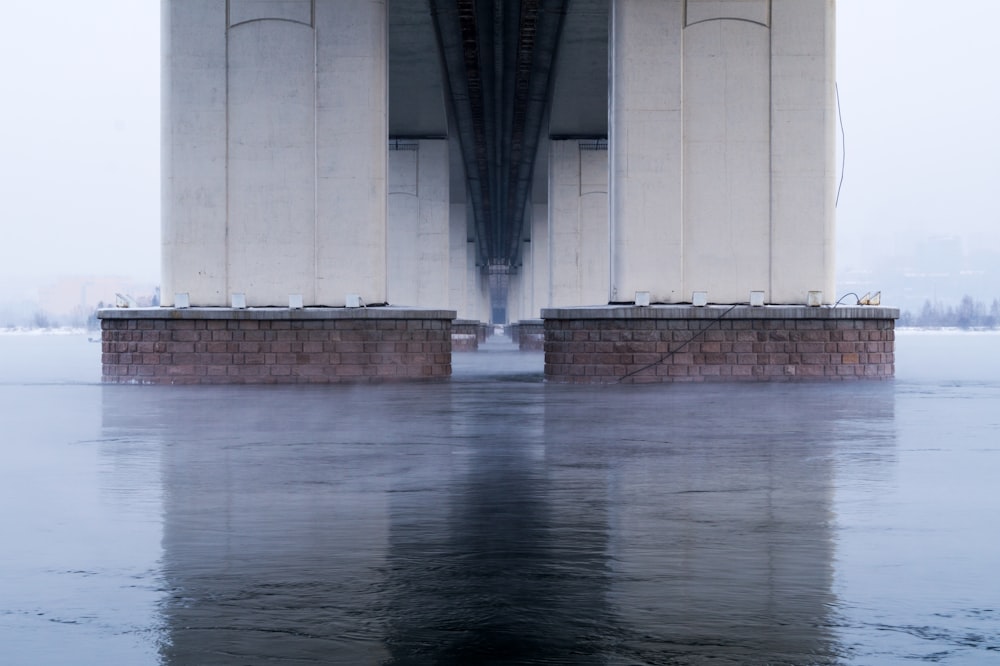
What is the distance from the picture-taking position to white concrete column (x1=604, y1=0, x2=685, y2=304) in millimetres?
25516

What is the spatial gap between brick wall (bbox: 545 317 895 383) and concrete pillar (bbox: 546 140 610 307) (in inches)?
1103

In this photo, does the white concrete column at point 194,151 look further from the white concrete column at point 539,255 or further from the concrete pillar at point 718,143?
the white concrete column at point 539,255

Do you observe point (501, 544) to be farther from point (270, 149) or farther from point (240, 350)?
point (270, 149)

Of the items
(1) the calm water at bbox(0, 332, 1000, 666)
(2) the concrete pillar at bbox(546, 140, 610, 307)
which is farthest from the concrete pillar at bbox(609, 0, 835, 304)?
(2) the concrete pillar at bbox(546, 140, 610, 307)

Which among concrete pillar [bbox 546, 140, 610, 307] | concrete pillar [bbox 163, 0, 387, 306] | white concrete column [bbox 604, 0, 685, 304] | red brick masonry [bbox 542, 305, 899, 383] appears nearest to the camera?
red brick masonry [bbox 542, 305, 899, 383]

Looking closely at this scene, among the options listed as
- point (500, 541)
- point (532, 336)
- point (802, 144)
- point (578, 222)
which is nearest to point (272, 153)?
point (802, 144)

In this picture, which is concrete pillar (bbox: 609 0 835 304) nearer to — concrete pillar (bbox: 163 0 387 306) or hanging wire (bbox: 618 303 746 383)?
hanging wire (bbox: 618 303 746 383)

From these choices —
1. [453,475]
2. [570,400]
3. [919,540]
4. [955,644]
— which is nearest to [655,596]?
[955,644]

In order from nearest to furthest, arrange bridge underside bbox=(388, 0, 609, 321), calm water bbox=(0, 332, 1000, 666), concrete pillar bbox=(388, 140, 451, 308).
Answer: calm water bbox=(0, 332, 1000, 666) < bridge underside bbox=(388, 0, 609, 321) < concrete pillar bbox=(388, 140, 451, 308)

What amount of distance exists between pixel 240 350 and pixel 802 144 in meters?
12.7

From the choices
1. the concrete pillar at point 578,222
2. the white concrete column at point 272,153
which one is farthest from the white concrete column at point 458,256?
the white concrete column at point 272,153

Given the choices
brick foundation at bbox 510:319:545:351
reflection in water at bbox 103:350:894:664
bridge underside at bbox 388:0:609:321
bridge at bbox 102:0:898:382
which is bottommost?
reflection in water at bbox 103:350:894:664

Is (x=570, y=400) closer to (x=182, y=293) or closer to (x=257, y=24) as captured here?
(x=182, y=293)

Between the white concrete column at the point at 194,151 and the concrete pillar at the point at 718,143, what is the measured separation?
847 centimetres
